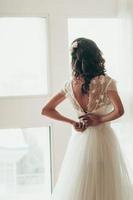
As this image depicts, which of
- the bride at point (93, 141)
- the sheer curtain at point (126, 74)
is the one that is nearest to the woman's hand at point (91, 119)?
the bride at point (93, 141)

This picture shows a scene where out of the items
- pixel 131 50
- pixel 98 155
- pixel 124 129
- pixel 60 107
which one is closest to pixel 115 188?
pixel 98 155

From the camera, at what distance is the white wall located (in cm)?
243

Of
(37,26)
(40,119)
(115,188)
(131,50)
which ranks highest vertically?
(37,26)

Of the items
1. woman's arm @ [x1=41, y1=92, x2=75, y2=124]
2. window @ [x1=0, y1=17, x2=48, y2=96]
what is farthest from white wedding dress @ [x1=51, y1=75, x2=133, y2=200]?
window @ [x1=0, y1=17, x2=48, y2=96]

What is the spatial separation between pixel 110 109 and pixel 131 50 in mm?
434

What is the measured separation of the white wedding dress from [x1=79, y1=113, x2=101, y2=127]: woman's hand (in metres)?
0.03

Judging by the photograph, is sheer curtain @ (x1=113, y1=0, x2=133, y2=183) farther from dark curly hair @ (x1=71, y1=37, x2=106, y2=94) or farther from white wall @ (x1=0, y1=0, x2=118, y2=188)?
dark curly hair @ (x1=71, y1=37, x2=106, y2=94)

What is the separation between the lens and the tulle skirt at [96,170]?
2.03 m

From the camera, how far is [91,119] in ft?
6.75

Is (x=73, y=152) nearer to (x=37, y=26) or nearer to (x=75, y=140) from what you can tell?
(x=75, y=140)

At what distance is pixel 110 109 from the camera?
2.17 metres

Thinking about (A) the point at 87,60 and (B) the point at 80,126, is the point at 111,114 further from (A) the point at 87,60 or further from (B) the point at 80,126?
(A) the point at 87,60

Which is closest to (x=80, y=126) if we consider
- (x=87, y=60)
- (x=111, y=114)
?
(x=111, y=114)

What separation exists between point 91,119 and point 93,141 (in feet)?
0.38
